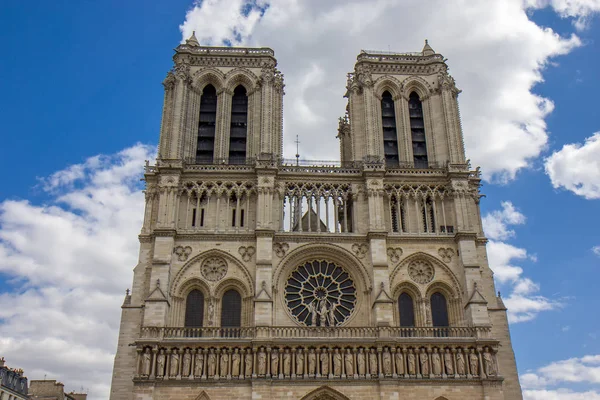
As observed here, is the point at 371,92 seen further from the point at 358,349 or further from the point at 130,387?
the point at 130,387

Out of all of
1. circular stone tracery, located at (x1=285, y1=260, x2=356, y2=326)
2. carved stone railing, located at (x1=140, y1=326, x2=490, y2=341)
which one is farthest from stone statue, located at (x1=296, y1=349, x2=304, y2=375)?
circular stone tracery, located at (x1=285, y1=260, x2=356, y2=326)

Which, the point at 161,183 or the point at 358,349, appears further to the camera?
the point at 161,183

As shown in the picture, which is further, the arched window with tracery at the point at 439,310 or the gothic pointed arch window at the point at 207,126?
the gothic pointed arch window at the point at 207,126

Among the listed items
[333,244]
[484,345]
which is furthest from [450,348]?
[333,244]

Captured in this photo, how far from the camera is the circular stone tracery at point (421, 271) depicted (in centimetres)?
3109

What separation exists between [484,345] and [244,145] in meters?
17.5

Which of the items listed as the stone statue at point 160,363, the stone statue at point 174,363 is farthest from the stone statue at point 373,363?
the stone statue at point 160,363

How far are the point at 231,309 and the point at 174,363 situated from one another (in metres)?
4.23

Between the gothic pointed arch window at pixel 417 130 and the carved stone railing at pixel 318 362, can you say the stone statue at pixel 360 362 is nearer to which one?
the carved stone railing at pixel 318 362

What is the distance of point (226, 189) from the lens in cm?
3228

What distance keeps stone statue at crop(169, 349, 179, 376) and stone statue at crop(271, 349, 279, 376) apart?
4427mm

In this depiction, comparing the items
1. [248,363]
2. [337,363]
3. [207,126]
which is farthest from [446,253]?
[207,126]

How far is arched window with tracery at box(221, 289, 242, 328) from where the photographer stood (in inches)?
1172

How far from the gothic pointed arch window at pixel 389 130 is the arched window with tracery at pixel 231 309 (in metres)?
12.2
